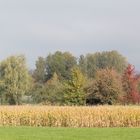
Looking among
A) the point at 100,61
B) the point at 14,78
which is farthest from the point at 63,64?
the point at 14,78

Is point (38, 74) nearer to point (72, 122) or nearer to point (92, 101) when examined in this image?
point (92, 101)

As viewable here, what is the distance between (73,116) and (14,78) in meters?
50.6

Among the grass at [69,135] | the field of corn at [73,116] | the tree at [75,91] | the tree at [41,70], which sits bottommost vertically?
the grass at [69,135]

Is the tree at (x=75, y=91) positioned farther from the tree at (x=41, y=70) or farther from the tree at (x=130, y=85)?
the tree at (x=41, y=70)

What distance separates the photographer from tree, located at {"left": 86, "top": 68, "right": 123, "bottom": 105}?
6619 cm

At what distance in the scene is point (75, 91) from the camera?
6856cm

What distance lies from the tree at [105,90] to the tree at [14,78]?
19231mm

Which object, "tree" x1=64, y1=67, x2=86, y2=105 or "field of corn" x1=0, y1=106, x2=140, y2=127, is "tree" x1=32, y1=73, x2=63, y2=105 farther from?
"field of corn" x1=0, y1=106, x2=140, y2=127

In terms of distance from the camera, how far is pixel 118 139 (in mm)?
18797

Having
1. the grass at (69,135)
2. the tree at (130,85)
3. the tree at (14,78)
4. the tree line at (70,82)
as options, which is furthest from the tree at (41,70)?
the grass at (69,135)

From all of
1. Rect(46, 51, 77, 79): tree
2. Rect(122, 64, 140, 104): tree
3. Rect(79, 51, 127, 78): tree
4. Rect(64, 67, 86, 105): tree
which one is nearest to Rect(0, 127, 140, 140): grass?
Rect(64, 67, 86, 105): tree

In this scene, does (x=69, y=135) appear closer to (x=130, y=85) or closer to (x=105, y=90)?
(x=105, y=90)

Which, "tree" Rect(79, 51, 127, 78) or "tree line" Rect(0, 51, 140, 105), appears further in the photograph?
"tree" Rect(79, 51, 127, 78)

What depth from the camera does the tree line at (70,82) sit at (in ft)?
221
